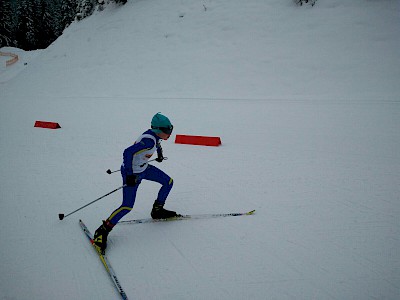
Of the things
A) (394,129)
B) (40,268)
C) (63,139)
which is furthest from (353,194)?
(63,139)

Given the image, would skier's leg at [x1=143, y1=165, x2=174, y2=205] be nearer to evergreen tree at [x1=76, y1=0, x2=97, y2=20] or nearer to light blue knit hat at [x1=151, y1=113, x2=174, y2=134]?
light blue knit hat at [x1=151, y1=113, x2=174, y2=134]

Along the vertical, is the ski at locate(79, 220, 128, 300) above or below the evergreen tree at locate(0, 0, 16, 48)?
below

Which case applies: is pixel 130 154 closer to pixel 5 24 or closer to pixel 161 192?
pixel 161 192

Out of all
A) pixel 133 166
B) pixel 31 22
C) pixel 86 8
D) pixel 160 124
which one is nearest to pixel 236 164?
pixel 160 124

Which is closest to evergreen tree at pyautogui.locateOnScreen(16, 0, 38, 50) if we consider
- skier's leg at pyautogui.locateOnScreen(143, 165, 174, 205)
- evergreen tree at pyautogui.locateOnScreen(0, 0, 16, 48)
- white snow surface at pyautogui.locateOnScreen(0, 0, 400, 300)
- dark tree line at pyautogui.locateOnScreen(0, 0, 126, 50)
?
dark tree line at pyautogui.locateOnScreen(0, 0, 126, 50)

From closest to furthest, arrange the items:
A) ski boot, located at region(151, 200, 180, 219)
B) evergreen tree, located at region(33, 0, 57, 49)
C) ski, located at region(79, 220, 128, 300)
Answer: ski, located at region(79, 220, 128, 300)
ski boot, located at region(151, 200, 180, 219)
evergreen tree, located at region(33, 0, 57, 49)

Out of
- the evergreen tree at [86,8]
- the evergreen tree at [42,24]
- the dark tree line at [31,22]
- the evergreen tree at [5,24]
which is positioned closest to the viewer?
the evergreen tree at [86,8]

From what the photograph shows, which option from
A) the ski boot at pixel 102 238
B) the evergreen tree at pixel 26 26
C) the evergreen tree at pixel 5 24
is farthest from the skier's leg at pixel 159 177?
the evergreen tree at pixel 26 26

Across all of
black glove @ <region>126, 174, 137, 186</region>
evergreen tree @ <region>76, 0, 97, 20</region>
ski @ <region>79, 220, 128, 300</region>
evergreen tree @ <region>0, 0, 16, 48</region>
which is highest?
evergreen tree @ <region>0, 0, 16, 48</region>

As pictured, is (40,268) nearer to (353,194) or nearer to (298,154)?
(353,194)

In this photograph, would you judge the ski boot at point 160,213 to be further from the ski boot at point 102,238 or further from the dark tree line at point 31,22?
the dark tree line at point 31,22

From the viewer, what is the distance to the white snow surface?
3.15 metres

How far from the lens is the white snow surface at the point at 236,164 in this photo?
3.15 metres

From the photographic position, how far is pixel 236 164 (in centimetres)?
645
